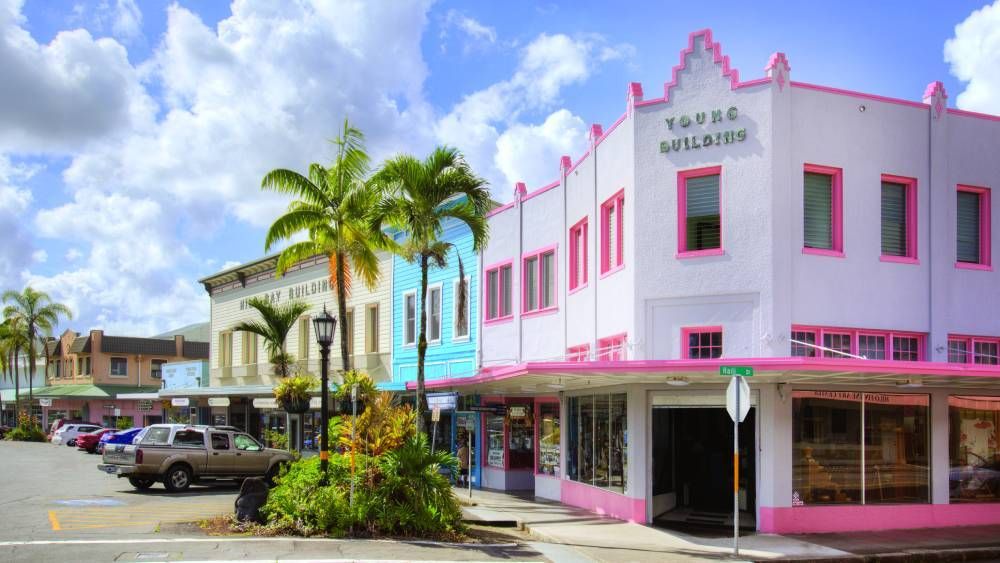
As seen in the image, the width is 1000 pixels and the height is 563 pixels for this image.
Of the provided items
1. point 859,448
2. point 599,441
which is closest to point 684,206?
point 599,441

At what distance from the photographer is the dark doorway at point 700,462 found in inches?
740

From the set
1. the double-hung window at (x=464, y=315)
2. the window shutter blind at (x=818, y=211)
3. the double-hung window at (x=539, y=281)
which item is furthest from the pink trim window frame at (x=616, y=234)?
the double-hung window at (x=464, y=315)

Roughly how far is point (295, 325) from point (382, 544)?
22124mm

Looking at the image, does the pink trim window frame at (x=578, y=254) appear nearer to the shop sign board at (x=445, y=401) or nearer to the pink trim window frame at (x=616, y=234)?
the pink trim window frame at (x=616, y=234)

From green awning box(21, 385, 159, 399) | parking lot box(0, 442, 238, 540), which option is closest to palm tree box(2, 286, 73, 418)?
green awning box(21, 385, 159, 399)

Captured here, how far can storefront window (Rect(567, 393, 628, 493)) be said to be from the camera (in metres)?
17.6

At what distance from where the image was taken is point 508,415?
23.1 meters

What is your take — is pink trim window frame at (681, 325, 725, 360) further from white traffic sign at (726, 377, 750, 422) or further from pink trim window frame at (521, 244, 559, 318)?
pink trim window frame at (521, 244, 559, 318)

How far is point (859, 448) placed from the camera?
653 inches

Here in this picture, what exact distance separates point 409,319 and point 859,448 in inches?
609

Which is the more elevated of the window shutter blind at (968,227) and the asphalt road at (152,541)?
the window shutter blind at (968,227)

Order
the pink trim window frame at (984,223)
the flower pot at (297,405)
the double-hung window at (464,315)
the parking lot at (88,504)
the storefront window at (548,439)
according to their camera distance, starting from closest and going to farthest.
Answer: the parking lot at (88,504), the pink trim window frame at (984,223), the storefront window at (548,439), the flower pot at (297,405), the double-hung window at (464,315)

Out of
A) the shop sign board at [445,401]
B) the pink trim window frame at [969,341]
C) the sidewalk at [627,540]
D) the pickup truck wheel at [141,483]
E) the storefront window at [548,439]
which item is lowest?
the pickup truck wheel at [141,483]

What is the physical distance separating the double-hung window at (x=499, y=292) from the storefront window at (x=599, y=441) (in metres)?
5.07
